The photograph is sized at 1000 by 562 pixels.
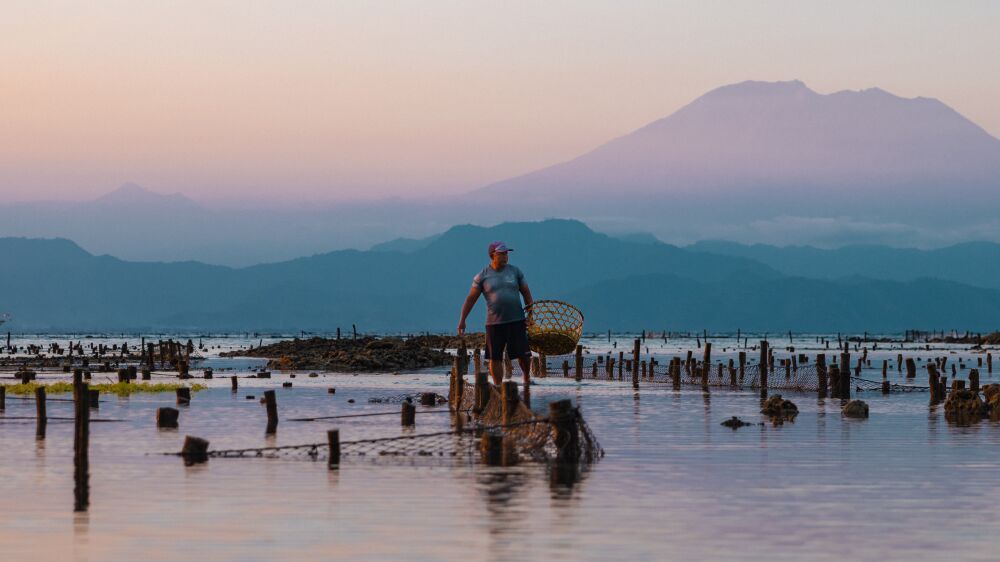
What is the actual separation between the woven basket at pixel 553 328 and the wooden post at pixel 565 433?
16233mm

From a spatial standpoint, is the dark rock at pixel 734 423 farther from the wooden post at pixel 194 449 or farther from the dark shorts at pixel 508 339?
the wooden post at pixel 194 449

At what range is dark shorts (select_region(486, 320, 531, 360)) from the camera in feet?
94.1

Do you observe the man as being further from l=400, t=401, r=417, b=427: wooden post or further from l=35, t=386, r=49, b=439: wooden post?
l=35, t=386, r=49, b=439: wooden post

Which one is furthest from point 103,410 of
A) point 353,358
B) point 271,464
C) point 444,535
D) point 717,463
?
point 353,358

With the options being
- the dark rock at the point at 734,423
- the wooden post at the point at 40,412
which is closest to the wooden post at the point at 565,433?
the dark rock at the point at 734,423

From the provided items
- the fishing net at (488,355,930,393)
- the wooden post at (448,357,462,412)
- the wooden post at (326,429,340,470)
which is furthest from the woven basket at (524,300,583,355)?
the wooden post at (326,429,340,470)

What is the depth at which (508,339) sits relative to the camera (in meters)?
28.8

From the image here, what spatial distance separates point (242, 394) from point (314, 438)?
20384 mm

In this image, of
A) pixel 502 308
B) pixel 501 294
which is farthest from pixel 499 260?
pixel 502 308

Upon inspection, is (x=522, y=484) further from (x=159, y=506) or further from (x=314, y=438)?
(x=314, y=438)

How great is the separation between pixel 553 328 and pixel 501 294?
10.4 metres

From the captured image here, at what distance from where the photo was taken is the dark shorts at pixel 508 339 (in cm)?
2869

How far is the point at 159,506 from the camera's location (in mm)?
17531

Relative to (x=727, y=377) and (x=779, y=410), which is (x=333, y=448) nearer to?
(x=779, y=410)
